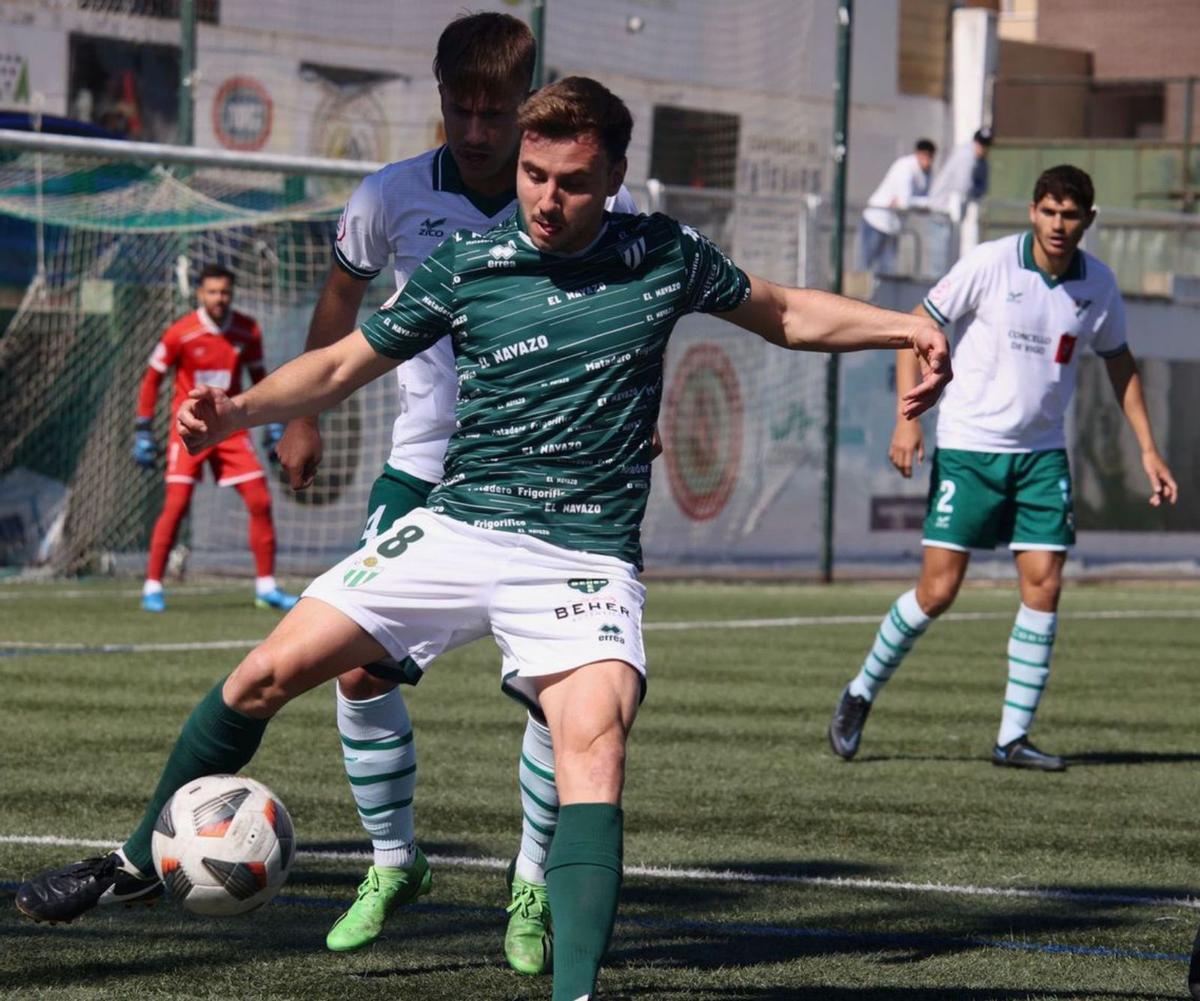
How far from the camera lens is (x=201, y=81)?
802 inches

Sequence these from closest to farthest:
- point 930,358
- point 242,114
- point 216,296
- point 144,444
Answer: point 930,358, point 216,296, point 144,444, point 242,114

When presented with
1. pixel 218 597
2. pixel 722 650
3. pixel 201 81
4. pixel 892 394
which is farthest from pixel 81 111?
pixel 722 650

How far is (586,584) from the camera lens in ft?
15.1

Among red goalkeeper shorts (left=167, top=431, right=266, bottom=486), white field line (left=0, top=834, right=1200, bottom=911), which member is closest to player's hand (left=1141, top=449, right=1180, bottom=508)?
white field line (left=0, top=834, right=1200, bottom=911)

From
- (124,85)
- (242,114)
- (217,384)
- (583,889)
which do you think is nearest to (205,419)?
(583,889)

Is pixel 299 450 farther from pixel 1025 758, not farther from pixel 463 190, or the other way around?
pixel 1025 758

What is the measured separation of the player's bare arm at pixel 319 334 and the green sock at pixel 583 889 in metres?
1.54

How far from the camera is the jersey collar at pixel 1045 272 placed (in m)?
9.15

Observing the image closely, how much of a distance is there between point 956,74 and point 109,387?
52.2 ft

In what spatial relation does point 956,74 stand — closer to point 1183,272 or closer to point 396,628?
point 1183,272

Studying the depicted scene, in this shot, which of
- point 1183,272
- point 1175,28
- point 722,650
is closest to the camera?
point 722,650

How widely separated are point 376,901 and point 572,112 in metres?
2.00

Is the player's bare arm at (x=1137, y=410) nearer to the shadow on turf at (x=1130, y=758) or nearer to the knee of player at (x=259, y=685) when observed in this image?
the shadow on turf at (x=1130, y=758)

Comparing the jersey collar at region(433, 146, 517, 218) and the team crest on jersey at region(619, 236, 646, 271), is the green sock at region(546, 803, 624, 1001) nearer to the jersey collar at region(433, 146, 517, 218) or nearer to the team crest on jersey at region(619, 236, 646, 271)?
the team crest on jersey at region(619, 236, 646, 271)
